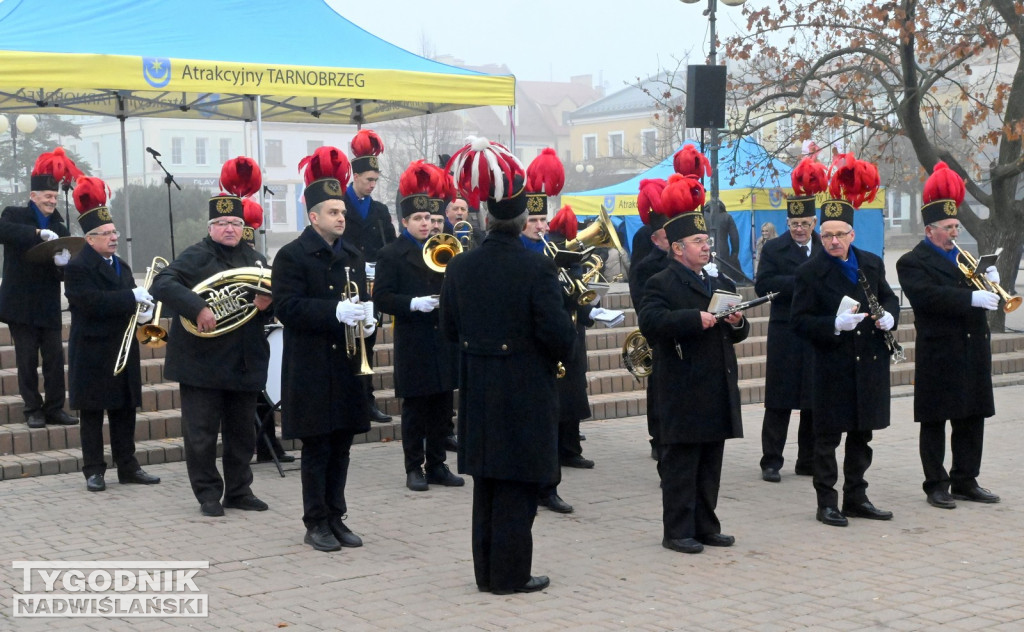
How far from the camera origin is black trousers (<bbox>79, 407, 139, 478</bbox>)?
8258 mm

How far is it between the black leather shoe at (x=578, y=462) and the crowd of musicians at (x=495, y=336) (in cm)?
2

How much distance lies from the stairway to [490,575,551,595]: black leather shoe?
4.50m

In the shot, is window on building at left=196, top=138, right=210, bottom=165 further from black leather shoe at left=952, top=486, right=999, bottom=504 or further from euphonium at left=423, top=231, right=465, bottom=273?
black leather shoe at left=952, top=486, right=999, bottom=504

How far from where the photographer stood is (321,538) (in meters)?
6.65

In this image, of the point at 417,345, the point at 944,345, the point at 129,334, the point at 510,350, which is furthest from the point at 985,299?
the point at 129,334

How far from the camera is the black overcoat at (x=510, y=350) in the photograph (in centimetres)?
567

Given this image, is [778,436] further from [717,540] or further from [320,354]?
[320,354]

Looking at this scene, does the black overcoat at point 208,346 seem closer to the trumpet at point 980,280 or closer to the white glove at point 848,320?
the white glove at point 848,320

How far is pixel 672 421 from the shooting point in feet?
21.5

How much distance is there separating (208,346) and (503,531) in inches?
105

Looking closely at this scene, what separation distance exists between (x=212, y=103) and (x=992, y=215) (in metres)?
10.5

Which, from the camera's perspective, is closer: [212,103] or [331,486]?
[331,486]

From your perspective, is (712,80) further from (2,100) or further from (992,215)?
(2,100)

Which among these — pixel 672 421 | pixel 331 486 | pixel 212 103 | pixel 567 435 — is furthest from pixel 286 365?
pixel 212 103
